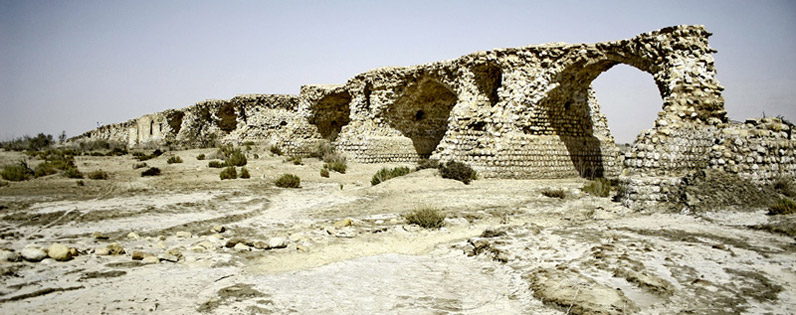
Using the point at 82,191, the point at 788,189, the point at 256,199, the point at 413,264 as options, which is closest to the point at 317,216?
the point at 256,199

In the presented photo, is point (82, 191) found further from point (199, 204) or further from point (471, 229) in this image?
point (471, 229)

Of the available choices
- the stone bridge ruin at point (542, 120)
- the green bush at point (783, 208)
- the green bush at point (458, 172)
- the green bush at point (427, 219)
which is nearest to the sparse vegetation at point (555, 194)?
the stone bridge ruin at point (542, 120)

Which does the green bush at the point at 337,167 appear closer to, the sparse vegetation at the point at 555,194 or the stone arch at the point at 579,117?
the stone arch at the point at 579,117

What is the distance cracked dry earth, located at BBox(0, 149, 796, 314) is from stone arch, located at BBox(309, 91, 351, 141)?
13173 millimetres

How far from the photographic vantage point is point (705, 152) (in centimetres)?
918

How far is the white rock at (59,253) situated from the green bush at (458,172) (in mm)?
9977

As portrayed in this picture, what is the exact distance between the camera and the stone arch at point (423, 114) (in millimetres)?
A: 19656

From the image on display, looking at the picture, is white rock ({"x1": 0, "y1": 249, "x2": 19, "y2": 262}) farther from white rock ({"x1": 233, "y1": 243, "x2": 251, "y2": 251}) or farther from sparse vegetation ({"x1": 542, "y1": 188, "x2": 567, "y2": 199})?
sparse vegetation ({"x1": 542, "y1": 188, "x2": 567, "y2": 199})

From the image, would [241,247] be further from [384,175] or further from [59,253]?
[384,175]

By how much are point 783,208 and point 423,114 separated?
1466 centimetres

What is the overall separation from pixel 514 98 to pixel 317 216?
8.82m

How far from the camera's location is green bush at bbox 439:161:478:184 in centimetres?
1333

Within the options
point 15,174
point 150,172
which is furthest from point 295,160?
point 15,174

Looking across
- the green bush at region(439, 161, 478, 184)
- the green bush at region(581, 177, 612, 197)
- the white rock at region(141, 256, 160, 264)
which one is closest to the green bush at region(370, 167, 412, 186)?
the green bush at region(439, 161, 478, 184)
